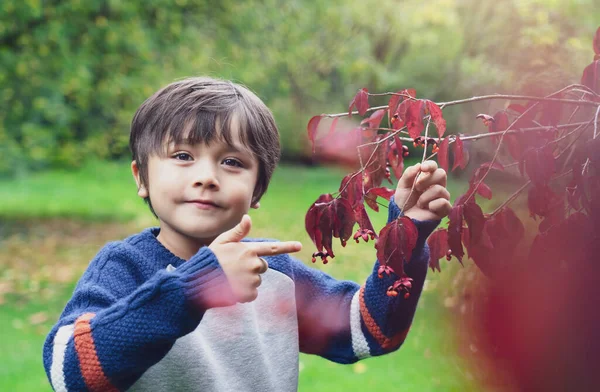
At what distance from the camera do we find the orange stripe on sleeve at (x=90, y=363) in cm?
119

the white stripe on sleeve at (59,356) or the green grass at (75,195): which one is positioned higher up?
the white stripe on sleeve at (59,356)

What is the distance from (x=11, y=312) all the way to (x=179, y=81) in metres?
4.37

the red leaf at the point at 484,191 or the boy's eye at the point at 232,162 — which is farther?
the boy's eye at the point at 232,162

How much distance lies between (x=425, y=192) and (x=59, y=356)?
2.33 feet

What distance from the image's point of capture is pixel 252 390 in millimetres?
1521

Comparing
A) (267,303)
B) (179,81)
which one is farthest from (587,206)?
(179,81)

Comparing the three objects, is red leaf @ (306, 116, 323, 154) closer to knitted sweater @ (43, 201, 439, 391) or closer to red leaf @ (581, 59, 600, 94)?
knitted sweater @ (43, 201, 439, 391)

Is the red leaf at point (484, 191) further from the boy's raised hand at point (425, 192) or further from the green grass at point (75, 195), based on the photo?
the green grass at point (75, 195)

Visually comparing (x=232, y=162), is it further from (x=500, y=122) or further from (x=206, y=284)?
(x=500, y=122)

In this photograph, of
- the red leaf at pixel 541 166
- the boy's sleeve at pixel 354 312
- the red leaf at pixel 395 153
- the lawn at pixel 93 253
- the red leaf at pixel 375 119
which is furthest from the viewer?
the lawn at pixel 93 253

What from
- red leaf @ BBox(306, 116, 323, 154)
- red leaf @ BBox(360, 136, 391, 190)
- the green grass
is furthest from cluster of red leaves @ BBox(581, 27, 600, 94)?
the green grass

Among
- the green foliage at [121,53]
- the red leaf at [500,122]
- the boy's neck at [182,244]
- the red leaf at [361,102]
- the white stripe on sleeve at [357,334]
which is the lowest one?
the green foliage at [121,53]

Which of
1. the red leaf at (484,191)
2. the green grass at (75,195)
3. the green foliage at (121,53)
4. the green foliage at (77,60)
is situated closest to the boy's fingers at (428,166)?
the red leaf at (484,191)

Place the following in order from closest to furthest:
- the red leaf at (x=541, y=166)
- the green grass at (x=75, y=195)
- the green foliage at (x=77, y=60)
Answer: the red leaf at (x=541, y=166) → the green foliage at (x=77, y=60) → the green grass at (x=75, y=195)
